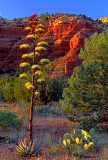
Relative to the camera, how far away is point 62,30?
45.8 m

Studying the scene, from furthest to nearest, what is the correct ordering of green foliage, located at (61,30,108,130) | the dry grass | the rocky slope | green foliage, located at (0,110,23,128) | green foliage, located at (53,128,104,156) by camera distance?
1. the rocky slope
2. green foliage, located at (0,110,23,128)
3. green foliage, located at (61,30,108,130)
4. green foliage, located at (53,128,104,156)
5. the dry grass

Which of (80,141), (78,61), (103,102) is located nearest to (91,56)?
(103,102)

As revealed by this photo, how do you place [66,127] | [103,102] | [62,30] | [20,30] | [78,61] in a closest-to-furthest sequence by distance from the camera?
[103,102] → [66,127] → [78,61] → [62,30] → [20,30]

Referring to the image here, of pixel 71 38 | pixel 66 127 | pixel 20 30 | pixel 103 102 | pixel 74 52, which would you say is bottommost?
pixel 66 127

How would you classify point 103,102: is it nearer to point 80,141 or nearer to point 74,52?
point 80,141

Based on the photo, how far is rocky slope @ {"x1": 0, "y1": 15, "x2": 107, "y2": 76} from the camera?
129 feet

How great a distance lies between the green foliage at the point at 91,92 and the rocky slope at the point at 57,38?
27.5 metres

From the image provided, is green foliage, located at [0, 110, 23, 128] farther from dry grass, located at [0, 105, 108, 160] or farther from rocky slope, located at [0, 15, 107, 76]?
rocky slope, located at [0, 15, 107, 76]

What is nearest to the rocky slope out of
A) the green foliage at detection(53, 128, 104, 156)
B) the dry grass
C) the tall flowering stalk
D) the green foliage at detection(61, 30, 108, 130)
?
the dry grass

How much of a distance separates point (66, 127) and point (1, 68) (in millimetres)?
41941

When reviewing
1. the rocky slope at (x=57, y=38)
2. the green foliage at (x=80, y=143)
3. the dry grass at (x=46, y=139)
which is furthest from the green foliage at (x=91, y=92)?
the rocky slope at (x=57, y=38)

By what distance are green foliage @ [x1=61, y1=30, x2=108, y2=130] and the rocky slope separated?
27.5 meters

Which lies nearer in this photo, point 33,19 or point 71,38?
point 33,19

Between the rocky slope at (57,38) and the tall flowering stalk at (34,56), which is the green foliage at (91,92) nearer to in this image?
the tall flowering stalk at (34,56)
